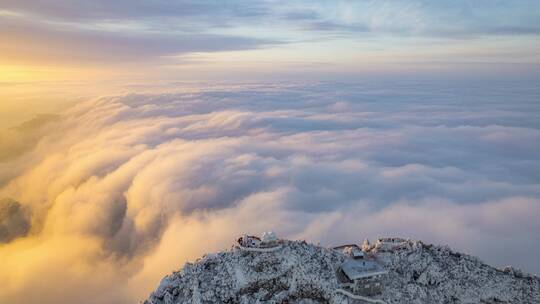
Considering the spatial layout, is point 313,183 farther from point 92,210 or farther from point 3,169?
point 3,169

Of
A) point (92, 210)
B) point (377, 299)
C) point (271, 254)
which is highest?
point (271, 254)

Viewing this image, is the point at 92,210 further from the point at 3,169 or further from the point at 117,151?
the point at 3,169

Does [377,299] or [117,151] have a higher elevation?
[377,299]

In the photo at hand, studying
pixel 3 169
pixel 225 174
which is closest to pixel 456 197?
pixel 225 174

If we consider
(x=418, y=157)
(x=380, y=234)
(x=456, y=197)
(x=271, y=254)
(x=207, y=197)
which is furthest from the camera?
(x=418, y=157)

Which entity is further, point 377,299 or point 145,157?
point 145,157

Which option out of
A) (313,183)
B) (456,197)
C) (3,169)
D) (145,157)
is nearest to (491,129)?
(456,197)

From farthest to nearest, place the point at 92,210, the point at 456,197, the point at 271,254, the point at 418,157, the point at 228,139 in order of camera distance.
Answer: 1. the point at 228,139
2. the point at 418,157
3. the point at 92,210
4. the point at 456,197
5. the point at 271,254
